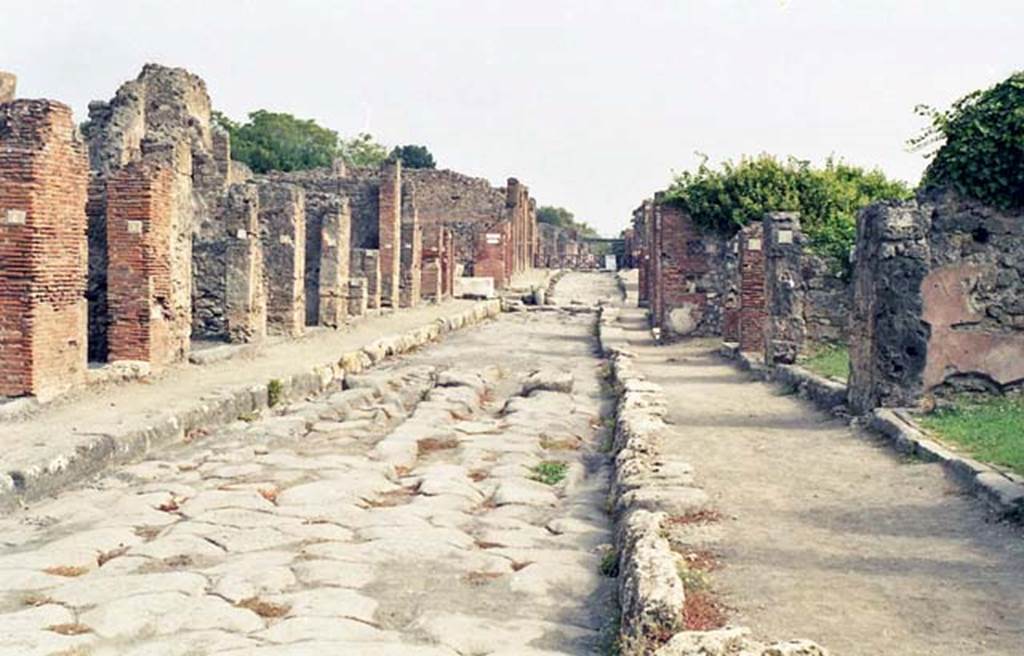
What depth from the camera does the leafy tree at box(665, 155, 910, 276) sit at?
61.1 ft

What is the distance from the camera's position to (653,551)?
16.0 ft

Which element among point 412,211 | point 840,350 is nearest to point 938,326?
point 840,350

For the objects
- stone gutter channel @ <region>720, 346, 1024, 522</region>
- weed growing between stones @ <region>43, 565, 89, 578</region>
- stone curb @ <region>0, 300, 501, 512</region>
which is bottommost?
weed growing between stones @ <region>43, 565, 89, 578</region>

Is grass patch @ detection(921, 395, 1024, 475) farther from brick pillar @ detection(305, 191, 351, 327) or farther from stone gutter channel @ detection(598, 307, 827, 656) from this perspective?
brick pillar @ detection(305, 191, 351, 327)

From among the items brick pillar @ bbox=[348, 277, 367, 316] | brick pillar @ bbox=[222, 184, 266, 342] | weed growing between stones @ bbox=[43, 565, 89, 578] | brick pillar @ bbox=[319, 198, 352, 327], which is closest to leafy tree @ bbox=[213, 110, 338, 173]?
brick pillar @ bbox=[348, 277, 367, 316]

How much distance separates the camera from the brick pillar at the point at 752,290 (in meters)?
16.2

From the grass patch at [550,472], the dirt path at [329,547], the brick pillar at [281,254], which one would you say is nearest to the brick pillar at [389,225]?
the brick pillar at [281,254]

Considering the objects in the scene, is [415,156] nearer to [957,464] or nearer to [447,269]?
[447,269]

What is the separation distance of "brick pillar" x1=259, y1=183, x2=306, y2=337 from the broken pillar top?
5690 millimetres

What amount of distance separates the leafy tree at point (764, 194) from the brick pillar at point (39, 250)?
1129 centimetres

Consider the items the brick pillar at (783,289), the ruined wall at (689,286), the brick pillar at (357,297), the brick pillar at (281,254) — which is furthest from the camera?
the brick pillar at (357,297)

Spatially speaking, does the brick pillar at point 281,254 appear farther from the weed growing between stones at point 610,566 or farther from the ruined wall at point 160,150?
the weed growing between stones at point 610,566

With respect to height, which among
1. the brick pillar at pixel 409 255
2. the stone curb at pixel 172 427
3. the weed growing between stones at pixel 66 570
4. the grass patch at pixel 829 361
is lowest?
the weed growing between stones at pixel 66 570

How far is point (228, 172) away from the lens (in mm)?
23047
